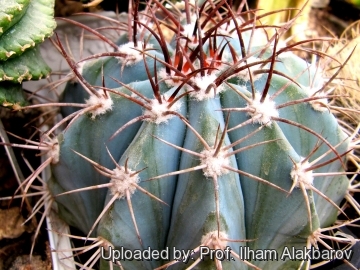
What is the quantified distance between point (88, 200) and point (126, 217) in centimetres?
15

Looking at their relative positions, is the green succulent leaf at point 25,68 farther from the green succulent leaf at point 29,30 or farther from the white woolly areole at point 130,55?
the white woolly areole at point 130,55

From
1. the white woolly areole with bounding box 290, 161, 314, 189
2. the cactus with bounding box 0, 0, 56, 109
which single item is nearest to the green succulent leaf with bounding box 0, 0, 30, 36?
the cactus with bounding box 0, 0, 56, 109

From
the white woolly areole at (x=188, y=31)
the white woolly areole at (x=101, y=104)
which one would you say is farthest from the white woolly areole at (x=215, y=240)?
the white woolly areole at (x=188, y=31)

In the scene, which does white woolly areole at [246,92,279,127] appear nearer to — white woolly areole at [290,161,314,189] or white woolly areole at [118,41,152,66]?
white woolly areole at [290,161,314,189]

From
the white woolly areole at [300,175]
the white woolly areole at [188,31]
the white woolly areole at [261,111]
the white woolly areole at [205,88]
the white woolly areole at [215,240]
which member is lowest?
the white woolly areole at [215,240]

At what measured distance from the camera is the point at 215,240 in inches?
26.4

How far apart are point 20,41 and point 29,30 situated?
32mm

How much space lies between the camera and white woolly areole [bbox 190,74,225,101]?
0.74 metres

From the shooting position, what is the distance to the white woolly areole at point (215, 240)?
67 cm

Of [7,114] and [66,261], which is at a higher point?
[7,114]

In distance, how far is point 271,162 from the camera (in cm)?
72

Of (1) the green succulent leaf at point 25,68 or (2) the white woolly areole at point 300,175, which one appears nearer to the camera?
(2) the white woolly areole at point 300,175

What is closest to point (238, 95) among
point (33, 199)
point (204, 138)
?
point (204, 138)

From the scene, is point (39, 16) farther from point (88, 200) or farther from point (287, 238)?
point (287, 238)
